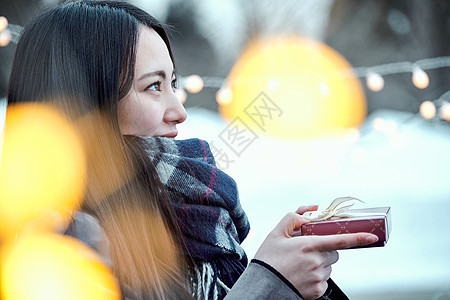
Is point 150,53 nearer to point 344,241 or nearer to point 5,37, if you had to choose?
point 344,241

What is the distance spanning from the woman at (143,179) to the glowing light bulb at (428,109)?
1627mm

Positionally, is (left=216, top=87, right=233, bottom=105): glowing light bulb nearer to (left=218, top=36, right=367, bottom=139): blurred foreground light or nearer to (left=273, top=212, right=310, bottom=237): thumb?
(left=218, top=36, right=367, bottom=139): blurred foreground light

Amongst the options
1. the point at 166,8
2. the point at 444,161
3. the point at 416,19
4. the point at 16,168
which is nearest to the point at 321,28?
the point at 416,19

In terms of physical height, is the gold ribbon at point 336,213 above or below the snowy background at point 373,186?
below

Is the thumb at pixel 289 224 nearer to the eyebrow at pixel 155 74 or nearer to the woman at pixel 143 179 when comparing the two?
the woman at pixel 143 179

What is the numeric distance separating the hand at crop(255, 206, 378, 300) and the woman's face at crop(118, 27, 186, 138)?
Answer: 260mm

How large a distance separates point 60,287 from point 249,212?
2381 mm

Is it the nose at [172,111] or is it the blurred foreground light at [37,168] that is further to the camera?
the nose at [172,111]

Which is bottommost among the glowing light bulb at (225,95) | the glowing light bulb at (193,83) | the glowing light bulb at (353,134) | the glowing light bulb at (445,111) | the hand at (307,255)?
the hand at (307,255)

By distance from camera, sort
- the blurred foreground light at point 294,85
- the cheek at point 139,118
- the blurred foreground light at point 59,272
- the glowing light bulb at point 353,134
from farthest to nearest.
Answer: the glowing light bulb at point 353,134, the blurred foreground light at point 294,85, the cheek at point 139,118, the blurred foreground light at point 59,272

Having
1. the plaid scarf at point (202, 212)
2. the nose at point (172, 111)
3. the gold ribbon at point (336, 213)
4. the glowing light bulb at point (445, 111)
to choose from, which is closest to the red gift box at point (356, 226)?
the gold ribbon at point (336, 213)

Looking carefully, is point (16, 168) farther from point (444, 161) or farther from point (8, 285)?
point (444, 161)

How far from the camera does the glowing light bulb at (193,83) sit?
7.53 ft

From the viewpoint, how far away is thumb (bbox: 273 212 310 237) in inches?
26.6
